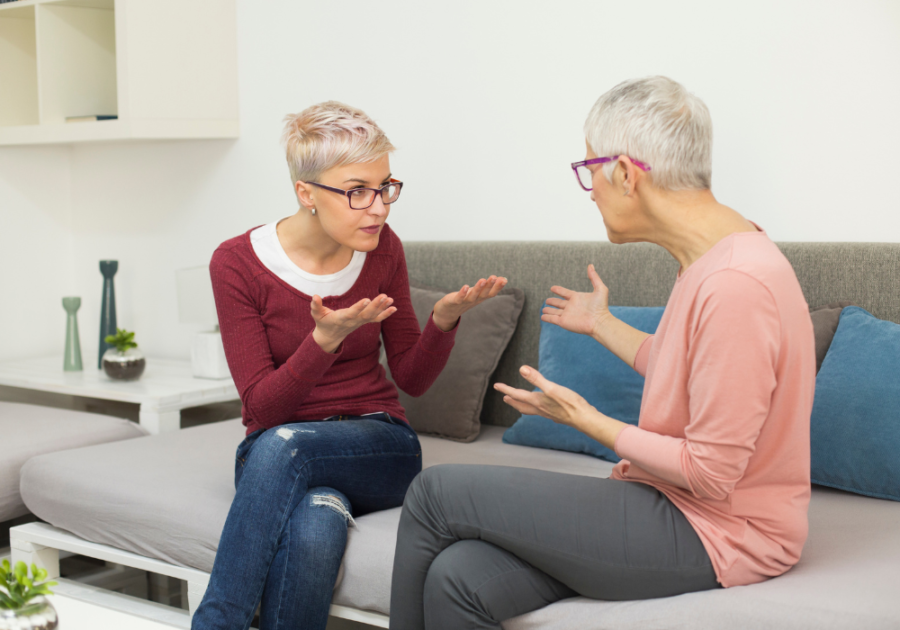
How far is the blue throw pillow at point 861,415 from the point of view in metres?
1.67

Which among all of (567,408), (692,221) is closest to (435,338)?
(567,408)

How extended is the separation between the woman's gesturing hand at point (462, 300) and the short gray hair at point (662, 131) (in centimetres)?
40

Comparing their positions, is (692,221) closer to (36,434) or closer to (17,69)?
(36,434)

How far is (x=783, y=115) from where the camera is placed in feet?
6.91

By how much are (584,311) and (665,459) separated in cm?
52

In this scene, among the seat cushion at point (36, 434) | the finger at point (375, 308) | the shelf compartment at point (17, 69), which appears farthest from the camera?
the shelf compartment at point (17, 69)

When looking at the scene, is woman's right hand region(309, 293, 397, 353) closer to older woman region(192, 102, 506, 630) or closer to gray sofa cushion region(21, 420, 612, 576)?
older woman region(192, 102, 506, 630)

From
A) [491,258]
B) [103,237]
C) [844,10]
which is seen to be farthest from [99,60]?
[844,10]

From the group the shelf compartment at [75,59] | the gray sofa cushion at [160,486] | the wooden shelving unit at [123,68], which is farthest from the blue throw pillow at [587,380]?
the shelf compartment at [75,59]

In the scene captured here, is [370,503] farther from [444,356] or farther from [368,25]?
[368,25]

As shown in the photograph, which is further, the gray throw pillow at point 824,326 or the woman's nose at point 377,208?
the gray throw pillow at point 824,326

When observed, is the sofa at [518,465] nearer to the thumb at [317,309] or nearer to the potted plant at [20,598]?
the thumb at [317,309]

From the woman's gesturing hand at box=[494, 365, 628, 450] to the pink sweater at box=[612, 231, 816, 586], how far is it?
0.09 ft

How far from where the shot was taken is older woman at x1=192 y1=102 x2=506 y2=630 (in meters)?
1.53
